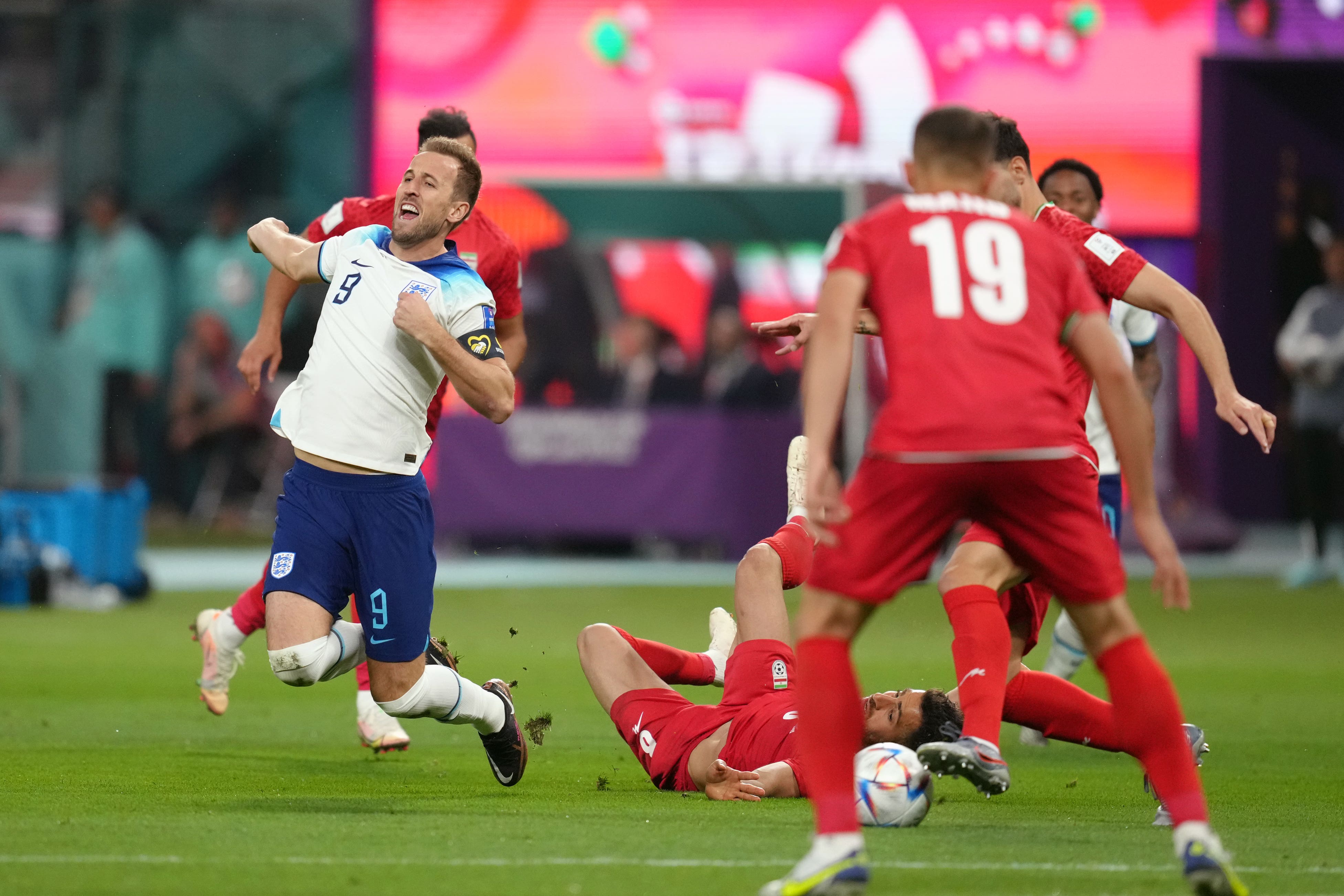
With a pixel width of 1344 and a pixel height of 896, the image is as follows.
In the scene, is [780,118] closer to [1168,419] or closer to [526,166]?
[526,166]

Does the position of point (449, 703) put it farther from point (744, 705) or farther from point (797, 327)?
point (797, 327)

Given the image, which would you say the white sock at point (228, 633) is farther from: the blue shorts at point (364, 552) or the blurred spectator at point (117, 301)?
the blurred spectator at point (117, 301)

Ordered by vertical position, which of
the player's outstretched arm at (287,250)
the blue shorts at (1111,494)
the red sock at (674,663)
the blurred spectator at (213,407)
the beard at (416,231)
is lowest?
the blurred spectator at (213,407)

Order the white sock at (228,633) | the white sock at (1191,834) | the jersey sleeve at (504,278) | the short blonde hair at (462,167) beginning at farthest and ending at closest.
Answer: the jersey sleeve at (504,278), the white sock at (228,633), the short blonde hair at (462,167), the white sock at (1191,834)

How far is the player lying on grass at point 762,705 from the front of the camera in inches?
267

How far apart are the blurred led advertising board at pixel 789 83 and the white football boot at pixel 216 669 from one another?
12.2 meters

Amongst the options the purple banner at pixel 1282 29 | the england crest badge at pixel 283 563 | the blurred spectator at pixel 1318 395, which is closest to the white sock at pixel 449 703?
the england crest badge at pixel 283 563

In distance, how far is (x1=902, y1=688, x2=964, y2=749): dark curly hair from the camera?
6.73 metres

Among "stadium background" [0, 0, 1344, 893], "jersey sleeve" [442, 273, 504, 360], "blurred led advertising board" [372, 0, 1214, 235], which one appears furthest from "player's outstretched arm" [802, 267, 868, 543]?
"blurred led advertising board" [372, 0, 1214, 235]

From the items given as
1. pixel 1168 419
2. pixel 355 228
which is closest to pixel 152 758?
pixel 355 228

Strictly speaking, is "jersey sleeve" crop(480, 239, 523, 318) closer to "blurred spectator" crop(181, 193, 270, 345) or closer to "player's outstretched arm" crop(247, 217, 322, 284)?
"player's outstretched arm" crop(247, 217, 322, 284)

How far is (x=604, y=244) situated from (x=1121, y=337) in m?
11.7

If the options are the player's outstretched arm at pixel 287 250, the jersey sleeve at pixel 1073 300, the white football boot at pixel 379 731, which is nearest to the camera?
the jersey sleeve at pixel 1073 300

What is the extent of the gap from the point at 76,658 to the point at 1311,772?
6.89 metres
